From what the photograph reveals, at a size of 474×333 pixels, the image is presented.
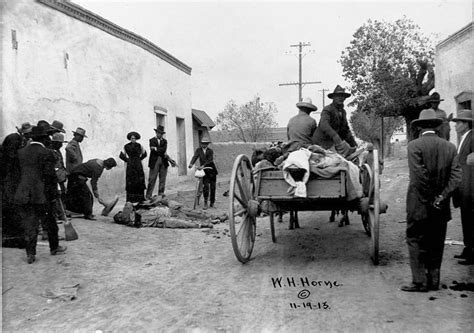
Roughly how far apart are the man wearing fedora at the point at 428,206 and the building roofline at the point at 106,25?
863 cm

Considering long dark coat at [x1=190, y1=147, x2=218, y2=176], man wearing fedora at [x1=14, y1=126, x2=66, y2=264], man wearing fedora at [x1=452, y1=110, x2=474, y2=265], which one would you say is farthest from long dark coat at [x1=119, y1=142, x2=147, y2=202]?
man wearing fedora at [x1=452, y1=110, x2=474, y2=265]

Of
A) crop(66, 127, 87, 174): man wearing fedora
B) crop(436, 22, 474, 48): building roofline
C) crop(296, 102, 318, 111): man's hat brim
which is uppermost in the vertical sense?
crop(436, 22, 474, 48): building roofline

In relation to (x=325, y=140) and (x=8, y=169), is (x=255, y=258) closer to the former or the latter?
(x=325, y=140)

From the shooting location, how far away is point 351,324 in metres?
3.49

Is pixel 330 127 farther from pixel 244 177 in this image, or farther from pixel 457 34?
pixel 457 34

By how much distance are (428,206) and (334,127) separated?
242 centimetres

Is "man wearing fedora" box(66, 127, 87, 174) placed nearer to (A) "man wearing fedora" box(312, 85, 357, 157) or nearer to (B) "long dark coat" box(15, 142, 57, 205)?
(B) "long dark coat" box(15, 142, 57, 205)

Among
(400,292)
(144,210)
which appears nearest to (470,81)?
(144,210)

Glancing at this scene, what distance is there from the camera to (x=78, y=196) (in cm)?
811

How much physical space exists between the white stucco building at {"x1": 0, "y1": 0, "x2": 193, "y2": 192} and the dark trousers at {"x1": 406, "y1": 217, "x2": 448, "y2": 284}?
6.70 m

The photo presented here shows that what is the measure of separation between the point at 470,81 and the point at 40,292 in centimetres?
1277

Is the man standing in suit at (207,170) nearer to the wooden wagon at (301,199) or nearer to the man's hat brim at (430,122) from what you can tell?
the wooden wagon at (301,199)

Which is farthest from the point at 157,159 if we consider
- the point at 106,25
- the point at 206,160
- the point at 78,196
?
the point at 106,25

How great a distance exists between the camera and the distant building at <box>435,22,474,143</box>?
13.2 meters
